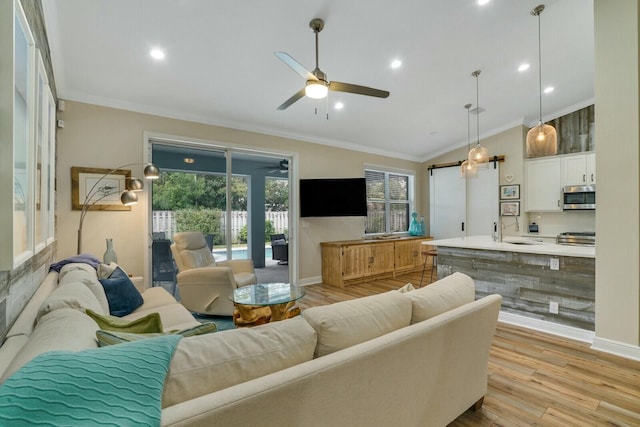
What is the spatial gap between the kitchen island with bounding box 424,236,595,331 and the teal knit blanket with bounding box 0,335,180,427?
3.68 metres

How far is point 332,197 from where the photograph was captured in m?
5.32

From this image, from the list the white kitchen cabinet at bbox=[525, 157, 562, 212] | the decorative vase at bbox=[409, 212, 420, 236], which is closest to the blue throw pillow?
the decorative vase at bbox=[409, 212, 420, 236]

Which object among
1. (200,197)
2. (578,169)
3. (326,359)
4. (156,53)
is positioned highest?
(156,53)

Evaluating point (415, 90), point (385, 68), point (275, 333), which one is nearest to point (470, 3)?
point (385, 68)

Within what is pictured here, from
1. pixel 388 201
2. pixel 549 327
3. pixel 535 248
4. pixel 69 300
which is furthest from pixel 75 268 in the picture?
pixel 388 201

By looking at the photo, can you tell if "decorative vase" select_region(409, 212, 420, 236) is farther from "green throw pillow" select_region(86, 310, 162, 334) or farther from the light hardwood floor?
"green throw pillow" select_region(86, 310, 162, 334)

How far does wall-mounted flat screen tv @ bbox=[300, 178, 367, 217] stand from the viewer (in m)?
5.27

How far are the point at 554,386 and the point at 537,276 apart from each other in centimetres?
143

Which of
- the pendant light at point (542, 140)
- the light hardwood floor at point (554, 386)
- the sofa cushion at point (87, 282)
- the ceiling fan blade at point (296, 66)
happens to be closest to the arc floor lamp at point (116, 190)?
the sofa cushion at point (87, 282)

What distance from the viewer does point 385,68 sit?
3.68 m

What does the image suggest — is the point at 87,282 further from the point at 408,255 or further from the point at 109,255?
the point at 408,255

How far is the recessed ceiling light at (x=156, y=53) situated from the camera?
2.97 metres

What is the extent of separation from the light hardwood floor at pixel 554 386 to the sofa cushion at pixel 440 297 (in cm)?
79

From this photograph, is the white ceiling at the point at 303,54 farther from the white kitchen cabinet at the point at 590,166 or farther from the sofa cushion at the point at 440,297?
the sofa cushion at the point at 440,297
